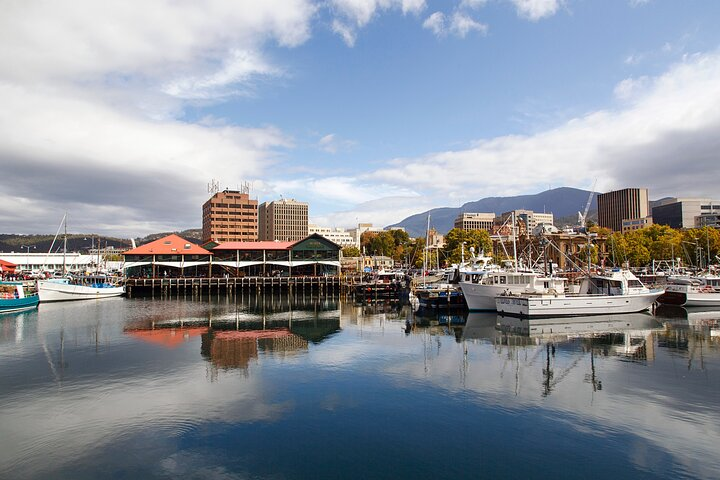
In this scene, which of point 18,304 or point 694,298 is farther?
point 18,304

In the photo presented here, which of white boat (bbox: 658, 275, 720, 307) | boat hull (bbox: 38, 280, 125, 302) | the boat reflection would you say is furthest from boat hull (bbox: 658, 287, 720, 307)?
boat hull (bbox: 38, 280, 125, 302)

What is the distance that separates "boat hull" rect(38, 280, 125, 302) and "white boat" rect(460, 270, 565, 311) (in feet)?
179

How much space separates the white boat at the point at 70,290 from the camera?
58.2 metres

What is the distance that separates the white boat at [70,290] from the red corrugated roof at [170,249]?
33.6 ft

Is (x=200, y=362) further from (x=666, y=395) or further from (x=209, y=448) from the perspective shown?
(x=666, y=395)

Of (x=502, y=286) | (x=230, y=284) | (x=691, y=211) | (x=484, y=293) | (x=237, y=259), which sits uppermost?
(x=691, y=211)

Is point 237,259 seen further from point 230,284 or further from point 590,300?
point 590,300

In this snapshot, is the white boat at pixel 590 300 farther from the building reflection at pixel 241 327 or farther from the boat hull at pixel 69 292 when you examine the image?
the boat hull at pixel 69 292

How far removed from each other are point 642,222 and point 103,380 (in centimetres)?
20002

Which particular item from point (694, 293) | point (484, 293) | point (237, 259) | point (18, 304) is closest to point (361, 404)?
point (484, 293)

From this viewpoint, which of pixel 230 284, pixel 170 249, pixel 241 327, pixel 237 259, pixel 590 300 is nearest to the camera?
pixel 241 327

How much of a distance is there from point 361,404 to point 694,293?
4943cm

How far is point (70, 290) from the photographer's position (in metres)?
61.6

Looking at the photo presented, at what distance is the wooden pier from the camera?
76125mm
